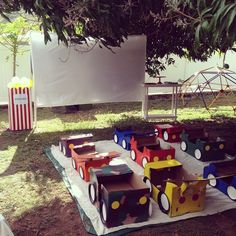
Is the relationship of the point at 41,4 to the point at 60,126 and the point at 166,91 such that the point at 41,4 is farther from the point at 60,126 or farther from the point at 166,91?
the point at 166,91

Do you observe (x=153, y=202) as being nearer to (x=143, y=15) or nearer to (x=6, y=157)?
(x=6, y=157)

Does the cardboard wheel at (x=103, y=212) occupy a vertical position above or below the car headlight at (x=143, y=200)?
below

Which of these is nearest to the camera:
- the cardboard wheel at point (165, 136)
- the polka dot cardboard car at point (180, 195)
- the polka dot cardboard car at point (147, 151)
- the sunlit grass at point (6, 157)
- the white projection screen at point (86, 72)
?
the polka dot cardboard car at point (180, 195)

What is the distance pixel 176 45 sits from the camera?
7582mm

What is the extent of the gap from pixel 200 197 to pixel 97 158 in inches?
55.9

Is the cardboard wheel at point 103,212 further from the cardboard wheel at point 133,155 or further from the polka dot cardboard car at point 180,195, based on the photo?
the cardboard wheel at point 133,155

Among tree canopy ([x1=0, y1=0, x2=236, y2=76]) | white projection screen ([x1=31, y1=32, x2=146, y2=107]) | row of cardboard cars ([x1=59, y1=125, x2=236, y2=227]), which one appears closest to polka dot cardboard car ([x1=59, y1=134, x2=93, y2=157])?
row of cardboard cars ([x1=59, y1=125, x2=236, y2=227])

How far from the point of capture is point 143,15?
496 centimetres

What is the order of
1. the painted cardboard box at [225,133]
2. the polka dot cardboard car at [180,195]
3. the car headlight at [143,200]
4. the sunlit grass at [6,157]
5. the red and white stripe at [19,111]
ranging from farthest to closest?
1. the red and white stripe at [19,111]
2. the painted cardboard box at [225,133]
3. the sunlit grass at [6,157]
4. the polka dot cardboard car at [180,195]
5. the car headlight at [143,200]

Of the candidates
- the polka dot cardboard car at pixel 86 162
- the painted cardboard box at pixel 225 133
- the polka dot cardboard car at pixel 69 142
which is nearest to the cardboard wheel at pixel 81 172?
the polka dot cardboard car at pixel 86 162

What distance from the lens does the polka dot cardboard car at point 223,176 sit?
A: 3771mm

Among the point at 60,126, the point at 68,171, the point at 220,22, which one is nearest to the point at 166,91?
the point at 60,126

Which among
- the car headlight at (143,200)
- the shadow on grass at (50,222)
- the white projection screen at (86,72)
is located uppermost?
the white projection screen at (86,72)

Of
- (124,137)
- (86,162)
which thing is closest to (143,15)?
(124,137)
